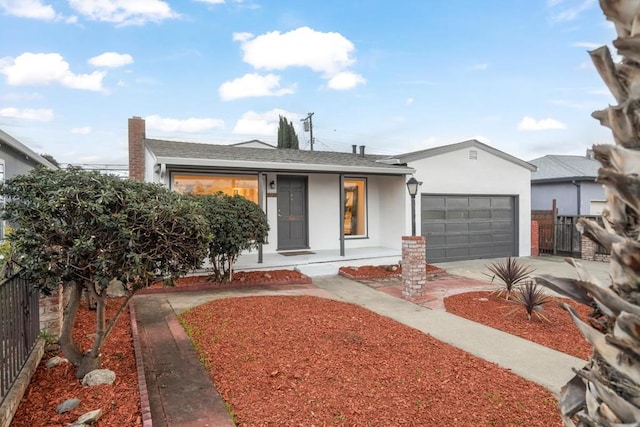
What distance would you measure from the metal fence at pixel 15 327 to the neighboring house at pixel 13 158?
576 cm

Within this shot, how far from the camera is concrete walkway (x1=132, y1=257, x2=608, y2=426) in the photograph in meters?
3.26

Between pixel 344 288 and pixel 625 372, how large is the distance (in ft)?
25.1

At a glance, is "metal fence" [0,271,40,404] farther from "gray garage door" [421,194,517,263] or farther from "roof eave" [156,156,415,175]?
"gray garage door" [421,194,517,263]

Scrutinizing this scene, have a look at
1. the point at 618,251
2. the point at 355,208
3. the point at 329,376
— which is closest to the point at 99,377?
the point at 329,376

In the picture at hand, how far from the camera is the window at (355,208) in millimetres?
12711

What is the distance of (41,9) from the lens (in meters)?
9.59

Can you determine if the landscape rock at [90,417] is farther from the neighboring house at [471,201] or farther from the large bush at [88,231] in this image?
the neighboring house at [471,201]

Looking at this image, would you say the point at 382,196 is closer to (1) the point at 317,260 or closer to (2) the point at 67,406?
(1) the point at 317,260

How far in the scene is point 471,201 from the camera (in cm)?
1289

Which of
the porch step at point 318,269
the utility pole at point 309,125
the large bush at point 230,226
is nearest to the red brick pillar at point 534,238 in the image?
the porch step at point 318,269

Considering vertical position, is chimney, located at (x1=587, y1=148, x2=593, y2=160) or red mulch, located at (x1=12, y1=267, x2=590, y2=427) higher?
chimney, located at (x1=587, y1=148, x2=593, y2=160)

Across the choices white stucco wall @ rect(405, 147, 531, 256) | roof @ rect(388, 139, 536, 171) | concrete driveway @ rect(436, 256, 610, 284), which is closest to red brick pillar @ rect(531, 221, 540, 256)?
white stucco wall @ rect(405, 147, 531, 256)

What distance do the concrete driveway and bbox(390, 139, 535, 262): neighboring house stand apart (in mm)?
495

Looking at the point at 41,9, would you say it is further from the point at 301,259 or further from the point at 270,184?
the point at 301,259
